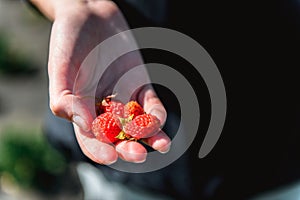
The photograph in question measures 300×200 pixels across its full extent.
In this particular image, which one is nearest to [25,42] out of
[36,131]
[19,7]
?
[19,7]

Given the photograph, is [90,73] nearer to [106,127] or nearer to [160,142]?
[106,127]

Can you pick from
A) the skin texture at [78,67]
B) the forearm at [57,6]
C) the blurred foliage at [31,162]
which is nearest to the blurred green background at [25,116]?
the blurred foliage at [31,162]

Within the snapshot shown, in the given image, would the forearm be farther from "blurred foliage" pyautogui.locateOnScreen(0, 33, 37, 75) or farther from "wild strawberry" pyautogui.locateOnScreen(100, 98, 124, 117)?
"blurred foliage" pyautogui.locateOnScreen(0, 33, 37, 75)

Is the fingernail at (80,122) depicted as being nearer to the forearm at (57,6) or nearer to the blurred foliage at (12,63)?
the forearm at (57,6)

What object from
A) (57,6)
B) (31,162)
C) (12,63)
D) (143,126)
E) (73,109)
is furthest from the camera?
(12,63)

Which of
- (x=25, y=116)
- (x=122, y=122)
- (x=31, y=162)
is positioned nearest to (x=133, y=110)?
(x=122, y=122)

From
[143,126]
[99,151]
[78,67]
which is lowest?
[99,151]

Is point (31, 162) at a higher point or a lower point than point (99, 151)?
higher
